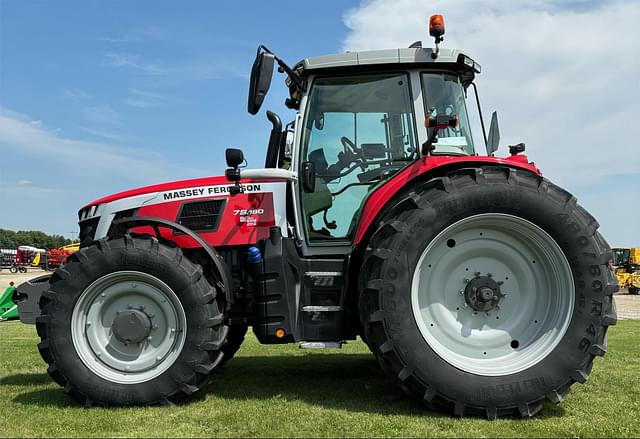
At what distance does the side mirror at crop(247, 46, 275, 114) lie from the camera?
3.97m

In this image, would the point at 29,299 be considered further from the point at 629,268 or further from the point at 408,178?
the point at 629,268

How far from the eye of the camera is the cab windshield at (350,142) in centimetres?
448

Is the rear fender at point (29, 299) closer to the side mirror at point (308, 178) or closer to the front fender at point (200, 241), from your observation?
the front fender at point (200, 241)

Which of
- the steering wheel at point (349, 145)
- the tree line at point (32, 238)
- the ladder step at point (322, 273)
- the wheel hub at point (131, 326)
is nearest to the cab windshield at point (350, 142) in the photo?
the steering wheel at point (349, 145)

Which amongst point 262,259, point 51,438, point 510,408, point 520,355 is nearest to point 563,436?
point 510,408

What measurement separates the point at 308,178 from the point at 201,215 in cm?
98

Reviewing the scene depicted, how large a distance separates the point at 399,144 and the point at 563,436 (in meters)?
2.46

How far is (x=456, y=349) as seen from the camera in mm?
3912

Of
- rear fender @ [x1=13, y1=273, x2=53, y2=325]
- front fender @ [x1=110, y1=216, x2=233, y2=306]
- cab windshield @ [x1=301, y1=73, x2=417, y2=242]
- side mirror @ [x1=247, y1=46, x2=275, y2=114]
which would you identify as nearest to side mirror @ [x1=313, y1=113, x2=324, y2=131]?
cab windshield @ [x1=301, y1=73, x2=417, y2=242]

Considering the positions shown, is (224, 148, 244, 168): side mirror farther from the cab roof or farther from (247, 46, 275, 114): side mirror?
the cab roof

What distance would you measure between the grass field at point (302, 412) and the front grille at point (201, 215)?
4.58 ft

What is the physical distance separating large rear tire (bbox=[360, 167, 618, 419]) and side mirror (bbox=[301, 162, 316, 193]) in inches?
29.9

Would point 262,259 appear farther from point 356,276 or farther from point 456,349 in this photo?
point 456,349

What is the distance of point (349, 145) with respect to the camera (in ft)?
15.0
